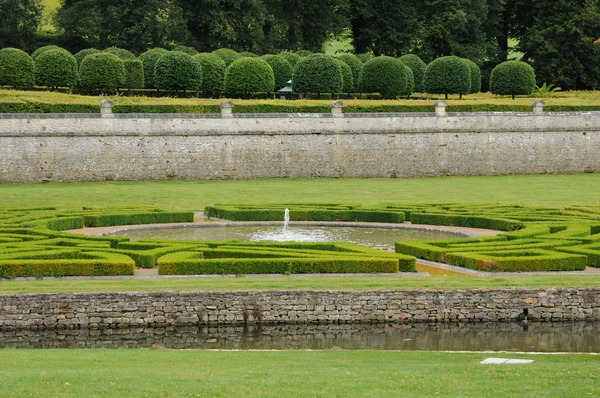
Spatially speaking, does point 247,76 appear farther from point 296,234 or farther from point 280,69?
point 296,234

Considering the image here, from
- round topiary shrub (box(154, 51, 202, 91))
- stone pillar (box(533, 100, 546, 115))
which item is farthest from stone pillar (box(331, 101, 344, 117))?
stone pillar (box(533, 100, 546, 115))

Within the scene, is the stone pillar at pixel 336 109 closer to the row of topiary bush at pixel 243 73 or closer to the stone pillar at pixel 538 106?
the row of topiary bush at pixel 243 73

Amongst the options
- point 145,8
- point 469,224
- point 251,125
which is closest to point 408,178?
point 251,125

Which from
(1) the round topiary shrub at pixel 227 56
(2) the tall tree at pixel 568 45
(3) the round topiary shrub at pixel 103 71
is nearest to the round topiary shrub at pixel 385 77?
(1) the round topiary shrub at pixel 227 56

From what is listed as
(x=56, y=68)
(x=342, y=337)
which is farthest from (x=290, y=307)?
(x=56, y=68)

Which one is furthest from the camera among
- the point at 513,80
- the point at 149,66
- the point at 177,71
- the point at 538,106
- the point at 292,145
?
the point at 513,80

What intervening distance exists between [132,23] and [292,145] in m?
19.9

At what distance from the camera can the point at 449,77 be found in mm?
53281

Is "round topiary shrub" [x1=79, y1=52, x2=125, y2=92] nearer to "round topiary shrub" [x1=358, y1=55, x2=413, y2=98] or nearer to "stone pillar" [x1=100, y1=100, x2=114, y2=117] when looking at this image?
"stone pillar" [x1=100, y1=100, x2=114, y2=117]

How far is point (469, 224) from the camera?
89.0ft

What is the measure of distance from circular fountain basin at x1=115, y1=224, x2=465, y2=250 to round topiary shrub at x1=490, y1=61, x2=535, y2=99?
27933 millimetres

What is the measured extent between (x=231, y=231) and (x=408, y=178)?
1807cm

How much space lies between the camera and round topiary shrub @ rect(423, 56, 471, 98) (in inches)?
2092

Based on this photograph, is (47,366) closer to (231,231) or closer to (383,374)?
(383,374)
